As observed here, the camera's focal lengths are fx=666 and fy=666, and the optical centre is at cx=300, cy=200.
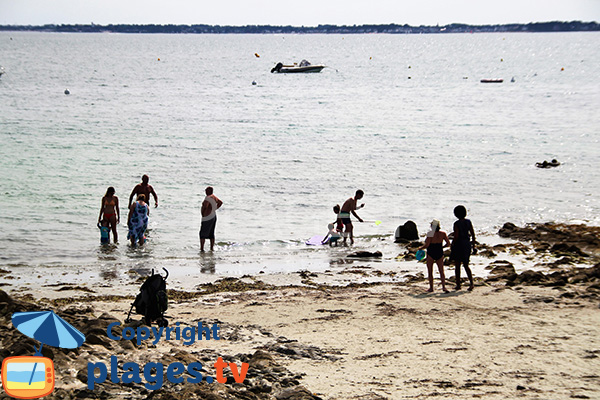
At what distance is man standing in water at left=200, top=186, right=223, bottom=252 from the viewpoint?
52.7ft

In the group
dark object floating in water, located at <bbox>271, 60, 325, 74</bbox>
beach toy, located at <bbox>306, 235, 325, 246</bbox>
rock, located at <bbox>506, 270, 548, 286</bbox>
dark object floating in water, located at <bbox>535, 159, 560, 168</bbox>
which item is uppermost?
dark object floating in water, located at <bbox>271, 60, 325, 74</bbox>

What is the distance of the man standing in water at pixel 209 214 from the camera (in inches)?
633

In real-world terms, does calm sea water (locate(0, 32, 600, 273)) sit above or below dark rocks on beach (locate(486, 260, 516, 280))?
above

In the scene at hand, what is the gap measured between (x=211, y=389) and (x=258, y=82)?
3311 inches

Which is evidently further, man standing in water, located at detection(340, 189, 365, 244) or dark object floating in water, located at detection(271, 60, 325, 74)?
dark object floating in water, located at detection(271, 60, 325, 74)

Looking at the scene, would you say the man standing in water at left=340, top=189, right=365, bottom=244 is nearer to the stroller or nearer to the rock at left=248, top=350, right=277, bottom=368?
the stroller

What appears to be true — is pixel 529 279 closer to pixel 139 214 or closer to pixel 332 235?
pixel 332 235

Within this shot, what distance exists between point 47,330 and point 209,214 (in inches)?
358

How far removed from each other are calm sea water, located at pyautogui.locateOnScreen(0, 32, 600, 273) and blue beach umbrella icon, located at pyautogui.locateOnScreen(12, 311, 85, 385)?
7.56 metres

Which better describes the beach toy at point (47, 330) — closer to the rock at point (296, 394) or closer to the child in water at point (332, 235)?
the rock at point (296, 394)

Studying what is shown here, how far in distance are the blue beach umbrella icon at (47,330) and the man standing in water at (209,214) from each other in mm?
8530

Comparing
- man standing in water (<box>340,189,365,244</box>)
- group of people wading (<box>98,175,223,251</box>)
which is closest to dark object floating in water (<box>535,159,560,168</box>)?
man standing in water (<box>340,189,365,244</box>)

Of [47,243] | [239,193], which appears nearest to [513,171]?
[239,193]

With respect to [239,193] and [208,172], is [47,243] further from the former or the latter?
[208,172]
